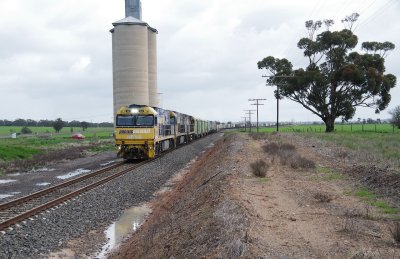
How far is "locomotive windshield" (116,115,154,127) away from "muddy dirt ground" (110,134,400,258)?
11.7m

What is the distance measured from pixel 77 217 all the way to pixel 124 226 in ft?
4.63

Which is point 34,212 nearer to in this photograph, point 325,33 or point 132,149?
point 132,149

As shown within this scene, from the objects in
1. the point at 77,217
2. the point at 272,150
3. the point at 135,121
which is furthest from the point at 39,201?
the point at 272,150

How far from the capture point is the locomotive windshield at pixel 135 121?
25875 millimetres

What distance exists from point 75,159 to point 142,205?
18.7 m

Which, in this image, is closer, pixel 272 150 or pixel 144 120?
pixel 144 120

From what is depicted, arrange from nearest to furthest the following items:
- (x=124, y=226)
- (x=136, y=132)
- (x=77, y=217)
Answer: (x=124, y=226), (x=77, y=217), (x=136, y=132)

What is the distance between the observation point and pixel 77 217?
11.9 metres

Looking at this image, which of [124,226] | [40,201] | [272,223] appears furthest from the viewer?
[40,201]

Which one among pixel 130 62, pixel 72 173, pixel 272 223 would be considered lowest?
pixel 72 173

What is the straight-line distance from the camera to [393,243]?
22.0 ft

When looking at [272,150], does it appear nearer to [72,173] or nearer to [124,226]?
[72,173]

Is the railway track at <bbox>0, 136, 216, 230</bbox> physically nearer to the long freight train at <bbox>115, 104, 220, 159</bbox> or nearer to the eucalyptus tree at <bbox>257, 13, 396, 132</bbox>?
the long freight train at <bbox>115, 104, 220, 159</bbox>

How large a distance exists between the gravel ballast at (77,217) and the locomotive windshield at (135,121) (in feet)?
19.3
